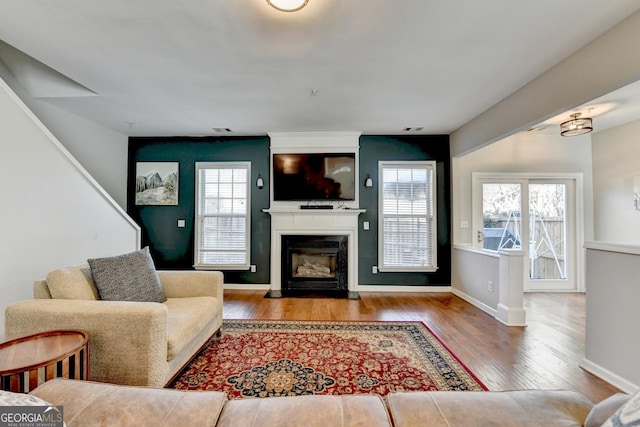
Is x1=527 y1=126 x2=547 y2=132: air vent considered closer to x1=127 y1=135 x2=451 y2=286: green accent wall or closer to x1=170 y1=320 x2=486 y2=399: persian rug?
x1=127 y1=135 x2=451 y2=286: green accent wall

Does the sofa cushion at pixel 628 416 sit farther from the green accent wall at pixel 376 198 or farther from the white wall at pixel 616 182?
the white wall at pixel 616 182

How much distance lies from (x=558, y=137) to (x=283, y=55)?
15.2 ft

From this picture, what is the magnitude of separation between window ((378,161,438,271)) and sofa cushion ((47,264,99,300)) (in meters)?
3.58

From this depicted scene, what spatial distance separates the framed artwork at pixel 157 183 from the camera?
4570mm

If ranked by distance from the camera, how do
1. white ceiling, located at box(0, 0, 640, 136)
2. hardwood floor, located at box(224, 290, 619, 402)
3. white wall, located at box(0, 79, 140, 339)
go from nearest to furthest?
white ceiling, located at box(0, 0, 640, 136)
hardwood floor, located at box(224, 290, 619, 402)
white wall, located at box(0, 79, 140, 339)

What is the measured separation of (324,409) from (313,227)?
11.6 ft

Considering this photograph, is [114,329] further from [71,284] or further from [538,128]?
[538,128]

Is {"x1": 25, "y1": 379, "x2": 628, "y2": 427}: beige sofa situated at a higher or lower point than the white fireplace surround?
lower

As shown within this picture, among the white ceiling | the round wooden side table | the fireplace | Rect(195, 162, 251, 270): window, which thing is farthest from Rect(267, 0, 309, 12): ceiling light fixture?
the fireplace

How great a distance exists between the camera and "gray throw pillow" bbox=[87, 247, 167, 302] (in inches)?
76.4

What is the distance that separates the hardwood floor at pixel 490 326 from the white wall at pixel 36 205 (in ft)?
5.86

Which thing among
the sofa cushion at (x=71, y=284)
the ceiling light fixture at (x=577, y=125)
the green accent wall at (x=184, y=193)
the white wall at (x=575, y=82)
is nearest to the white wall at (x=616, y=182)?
the ceiling light fixture at (x=577, y=125)

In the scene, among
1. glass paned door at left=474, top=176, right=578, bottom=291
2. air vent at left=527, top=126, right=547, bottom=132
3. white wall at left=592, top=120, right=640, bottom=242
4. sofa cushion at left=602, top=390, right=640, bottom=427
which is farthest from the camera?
glass paned door at left=474, top=176, right=578, bottom=291

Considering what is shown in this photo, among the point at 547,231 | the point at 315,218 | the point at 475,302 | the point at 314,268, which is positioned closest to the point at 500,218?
the point at 547,231
